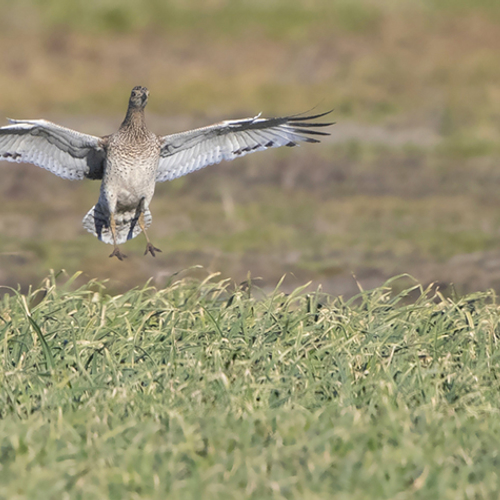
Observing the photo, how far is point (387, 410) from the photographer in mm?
5098

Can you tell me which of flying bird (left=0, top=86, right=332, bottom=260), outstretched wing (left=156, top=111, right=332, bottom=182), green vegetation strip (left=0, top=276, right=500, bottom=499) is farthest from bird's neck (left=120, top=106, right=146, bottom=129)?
green vegetation strip (left=0, top=276, right=500, bottom=499)

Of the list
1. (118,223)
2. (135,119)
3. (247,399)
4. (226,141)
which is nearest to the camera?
(247,399)

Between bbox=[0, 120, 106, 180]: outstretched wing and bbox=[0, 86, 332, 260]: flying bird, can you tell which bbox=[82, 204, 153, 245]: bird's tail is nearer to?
bbox=[0, 86, 332, 260]: flying bird

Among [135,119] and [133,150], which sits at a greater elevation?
[135,119]

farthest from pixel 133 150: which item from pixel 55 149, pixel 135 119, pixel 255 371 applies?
pixel 255 371

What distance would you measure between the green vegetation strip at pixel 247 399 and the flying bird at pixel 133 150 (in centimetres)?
116

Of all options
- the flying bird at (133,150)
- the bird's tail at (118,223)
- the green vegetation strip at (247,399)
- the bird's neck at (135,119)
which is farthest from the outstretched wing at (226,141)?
the green vegetation strip at (247,399)

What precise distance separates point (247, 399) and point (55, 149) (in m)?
3.51

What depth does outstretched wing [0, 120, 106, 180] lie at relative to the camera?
25.8ft

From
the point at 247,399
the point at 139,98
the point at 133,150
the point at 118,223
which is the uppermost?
the point at 139,98

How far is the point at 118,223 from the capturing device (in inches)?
331

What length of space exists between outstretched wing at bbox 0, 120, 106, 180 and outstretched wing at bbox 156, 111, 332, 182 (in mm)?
553

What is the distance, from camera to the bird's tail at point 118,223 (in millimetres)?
8328

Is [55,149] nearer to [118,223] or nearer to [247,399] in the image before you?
[118,223]
